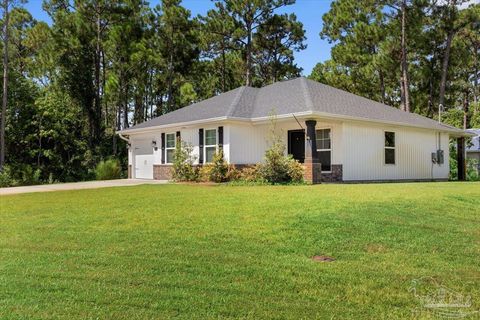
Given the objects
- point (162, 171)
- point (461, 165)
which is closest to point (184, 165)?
point (162, 171)

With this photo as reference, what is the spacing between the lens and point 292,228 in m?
6.53

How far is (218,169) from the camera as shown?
644 inches

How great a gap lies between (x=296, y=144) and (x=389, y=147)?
3960mm

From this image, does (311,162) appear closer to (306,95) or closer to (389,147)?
(306,95)

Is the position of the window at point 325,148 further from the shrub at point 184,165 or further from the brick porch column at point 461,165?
the brick porch column at point 461,165

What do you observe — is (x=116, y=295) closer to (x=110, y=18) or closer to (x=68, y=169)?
(x=68, y=169)

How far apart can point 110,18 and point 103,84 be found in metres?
4.35

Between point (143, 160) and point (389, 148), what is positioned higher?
point (389, 148)

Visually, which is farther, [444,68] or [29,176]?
[444,68]

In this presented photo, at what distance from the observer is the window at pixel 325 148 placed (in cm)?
1662

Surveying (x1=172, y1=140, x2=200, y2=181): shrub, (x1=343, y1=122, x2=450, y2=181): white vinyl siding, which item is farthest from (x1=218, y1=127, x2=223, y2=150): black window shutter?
(x1=343, y1=122, x2=450, y2=181): white vinyl siding

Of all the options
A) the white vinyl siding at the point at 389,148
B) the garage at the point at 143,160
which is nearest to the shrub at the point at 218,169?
the garage at the point at 143,160

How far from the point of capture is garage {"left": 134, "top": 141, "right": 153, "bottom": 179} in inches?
→ 829

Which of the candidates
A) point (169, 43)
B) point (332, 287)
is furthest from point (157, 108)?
point (332, 287)
